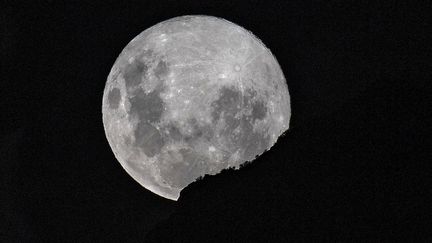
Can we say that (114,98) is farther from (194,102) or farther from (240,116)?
(240,116)

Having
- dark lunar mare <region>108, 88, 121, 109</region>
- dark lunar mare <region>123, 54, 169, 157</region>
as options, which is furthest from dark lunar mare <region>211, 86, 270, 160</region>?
dark lunar mare <region>108, 88, 121, 109</region>

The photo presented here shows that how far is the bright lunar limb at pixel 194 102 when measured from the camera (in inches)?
222

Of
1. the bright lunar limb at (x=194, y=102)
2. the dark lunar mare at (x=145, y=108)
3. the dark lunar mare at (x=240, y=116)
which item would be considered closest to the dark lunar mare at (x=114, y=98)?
the bright lunar limb at (x=194, y=102)

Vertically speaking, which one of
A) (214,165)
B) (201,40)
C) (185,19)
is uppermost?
(185,19)

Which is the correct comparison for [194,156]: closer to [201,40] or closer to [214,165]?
[214,165]

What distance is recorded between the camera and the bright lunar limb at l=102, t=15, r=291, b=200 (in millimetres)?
5641

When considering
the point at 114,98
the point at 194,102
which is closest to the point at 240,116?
the point at 194,102

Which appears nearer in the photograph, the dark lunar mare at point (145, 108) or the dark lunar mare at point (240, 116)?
the dark lunar mare at point (240, 116)

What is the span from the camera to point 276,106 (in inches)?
236

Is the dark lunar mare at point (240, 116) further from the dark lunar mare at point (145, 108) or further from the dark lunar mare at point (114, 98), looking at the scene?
the dark lunar mare at point (114, 98)

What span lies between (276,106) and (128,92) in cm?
157

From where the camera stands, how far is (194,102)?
18.4 ft

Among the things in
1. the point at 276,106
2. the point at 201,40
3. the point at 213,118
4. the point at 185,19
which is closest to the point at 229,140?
the point at 213,118

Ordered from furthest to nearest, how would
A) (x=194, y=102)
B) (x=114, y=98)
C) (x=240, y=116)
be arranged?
(x=114, y=98) → (x=240, y=116) → (x=194, y=102)
